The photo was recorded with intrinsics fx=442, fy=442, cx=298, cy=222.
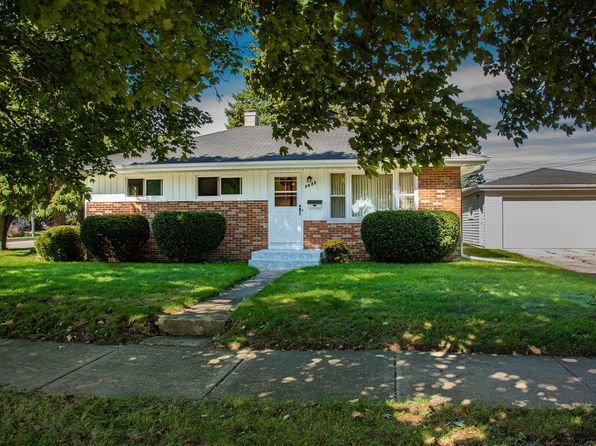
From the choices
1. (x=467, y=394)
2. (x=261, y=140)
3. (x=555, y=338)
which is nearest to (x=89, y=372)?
(x=467, y=394)

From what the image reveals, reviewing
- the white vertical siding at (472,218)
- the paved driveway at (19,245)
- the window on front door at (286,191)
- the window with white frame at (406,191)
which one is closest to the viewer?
the window with white frame at (406,191)

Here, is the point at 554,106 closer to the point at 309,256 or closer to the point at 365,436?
the point at 365,436

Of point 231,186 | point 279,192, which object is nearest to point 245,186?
point 231,186

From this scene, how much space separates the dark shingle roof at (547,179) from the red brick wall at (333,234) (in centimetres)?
1051

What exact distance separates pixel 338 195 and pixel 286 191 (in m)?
1.56

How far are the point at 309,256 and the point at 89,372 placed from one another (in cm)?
796

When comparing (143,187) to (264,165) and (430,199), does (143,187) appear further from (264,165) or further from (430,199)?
(430,199)

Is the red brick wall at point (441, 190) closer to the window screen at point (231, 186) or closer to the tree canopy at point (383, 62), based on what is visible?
the window screen at point (231, 186)

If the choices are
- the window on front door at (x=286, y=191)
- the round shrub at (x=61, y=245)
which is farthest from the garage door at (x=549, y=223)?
the round shrub at (x=61, y=245)

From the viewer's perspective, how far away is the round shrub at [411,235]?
1134 centimetres

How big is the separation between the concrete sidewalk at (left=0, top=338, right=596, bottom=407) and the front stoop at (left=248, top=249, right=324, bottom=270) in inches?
259

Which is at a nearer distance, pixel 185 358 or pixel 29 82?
pixel 185 358

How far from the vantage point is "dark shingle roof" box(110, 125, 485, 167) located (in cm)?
1297

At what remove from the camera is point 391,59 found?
4551 mm
